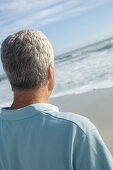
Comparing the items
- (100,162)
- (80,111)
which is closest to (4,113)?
(100,162)

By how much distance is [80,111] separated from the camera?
6.02 meters

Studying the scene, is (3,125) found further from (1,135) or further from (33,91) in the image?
(33,91)

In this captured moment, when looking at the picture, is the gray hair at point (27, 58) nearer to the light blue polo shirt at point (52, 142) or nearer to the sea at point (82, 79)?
the light blue polo shirt at point (52, 142)

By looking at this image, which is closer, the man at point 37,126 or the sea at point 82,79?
the man at point 37,126

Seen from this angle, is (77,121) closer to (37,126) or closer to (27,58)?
(37,126)

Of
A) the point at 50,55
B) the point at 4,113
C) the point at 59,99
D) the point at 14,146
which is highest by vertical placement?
the point at 50,55

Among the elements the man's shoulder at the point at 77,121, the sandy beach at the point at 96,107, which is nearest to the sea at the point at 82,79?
the sandy beach at the point at 96,107

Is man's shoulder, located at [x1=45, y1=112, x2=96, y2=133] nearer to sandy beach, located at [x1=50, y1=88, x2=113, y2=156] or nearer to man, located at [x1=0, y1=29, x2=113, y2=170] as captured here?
man, located at [x1=0, y1=29, x2=113, y2=170]

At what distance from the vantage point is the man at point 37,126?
1.10 metres

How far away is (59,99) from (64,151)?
6.82 m

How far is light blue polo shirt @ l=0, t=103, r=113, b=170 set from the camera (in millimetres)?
1098

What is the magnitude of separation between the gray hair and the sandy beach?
2801 millimetres

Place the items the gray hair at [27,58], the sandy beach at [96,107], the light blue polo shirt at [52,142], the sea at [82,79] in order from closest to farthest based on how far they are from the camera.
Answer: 1. the light blue polo shirt at [52,142]
2. the gray hair at [27,58]
3. the sandy beach at [96,107]
4. the sea at [82,79]

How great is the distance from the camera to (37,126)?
1144 millimetres
